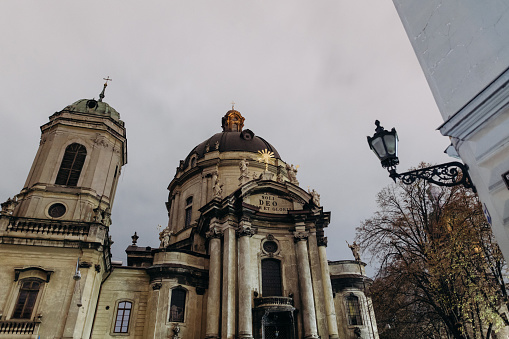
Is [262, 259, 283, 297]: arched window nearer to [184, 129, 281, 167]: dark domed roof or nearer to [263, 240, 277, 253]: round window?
[263, 240, 277, 253]: round window

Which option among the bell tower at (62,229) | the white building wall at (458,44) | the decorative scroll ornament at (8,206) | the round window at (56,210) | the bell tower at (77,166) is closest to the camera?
the white building wall at (458,44)

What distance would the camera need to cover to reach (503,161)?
425 centimetres

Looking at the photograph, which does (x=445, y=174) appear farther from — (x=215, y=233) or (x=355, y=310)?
(x=355, y=310)

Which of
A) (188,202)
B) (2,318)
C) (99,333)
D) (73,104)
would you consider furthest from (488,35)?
(188,202)

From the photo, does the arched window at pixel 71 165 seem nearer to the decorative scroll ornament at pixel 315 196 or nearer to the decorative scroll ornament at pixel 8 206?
the decorative scroll ornament at pixel 8 206

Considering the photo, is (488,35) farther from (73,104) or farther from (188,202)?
(188,202)

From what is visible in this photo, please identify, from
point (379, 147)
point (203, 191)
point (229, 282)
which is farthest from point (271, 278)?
point (379, 147)

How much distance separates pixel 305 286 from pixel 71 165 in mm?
18415

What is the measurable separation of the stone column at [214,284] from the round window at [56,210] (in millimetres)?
10039

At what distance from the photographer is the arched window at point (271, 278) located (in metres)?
23.5

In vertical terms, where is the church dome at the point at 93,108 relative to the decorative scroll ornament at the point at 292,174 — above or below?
above

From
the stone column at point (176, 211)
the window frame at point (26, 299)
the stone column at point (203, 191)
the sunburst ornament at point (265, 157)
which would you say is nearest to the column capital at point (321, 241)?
the sunburst ornament at point (265, 157)

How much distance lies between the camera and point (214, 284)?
73.2 ft

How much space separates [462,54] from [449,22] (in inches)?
27.9
